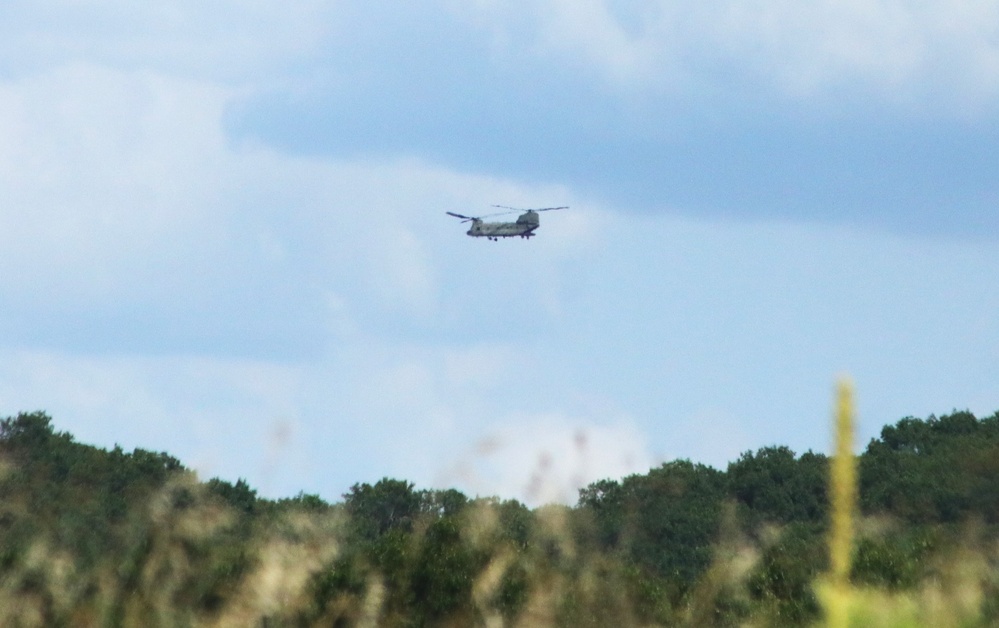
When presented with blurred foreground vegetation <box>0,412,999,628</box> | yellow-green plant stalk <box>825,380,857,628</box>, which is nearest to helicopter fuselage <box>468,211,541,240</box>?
blurred foreground vegetation <box>0,412,999,628</box>

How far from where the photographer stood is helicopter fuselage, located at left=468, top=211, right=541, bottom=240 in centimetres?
7862

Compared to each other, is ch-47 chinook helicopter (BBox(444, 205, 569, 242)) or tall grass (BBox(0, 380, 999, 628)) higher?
ch-47 chinook helicopter (BBox(444, 205, 569, 242))

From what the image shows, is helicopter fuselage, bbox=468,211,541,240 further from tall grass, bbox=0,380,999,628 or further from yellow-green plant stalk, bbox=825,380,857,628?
yellow-green plant stalk, bbox=825,380,857,628

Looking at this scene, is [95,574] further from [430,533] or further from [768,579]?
[768,579]

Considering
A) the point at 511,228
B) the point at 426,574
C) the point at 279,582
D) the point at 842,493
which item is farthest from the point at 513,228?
the point at 842,493

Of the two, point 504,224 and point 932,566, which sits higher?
point 504,224

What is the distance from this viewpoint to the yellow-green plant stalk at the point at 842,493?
2748mm

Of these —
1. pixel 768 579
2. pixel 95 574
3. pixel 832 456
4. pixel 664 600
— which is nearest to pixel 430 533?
pixel 664 600

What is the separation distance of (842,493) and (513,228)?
250 feet

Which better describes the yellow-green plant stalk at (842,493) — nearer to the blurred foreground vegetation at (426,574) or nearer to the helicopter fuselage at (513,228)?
the blurred foreground vegetation at (426,574)

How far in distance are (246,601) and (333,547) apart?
0.84m

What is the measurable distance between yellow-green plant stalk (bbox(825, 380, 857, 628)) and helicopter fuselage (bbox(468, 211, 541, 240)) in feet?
248

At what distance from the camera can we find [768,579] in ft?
57.5

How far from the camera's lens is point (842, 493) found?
2.73 meters
